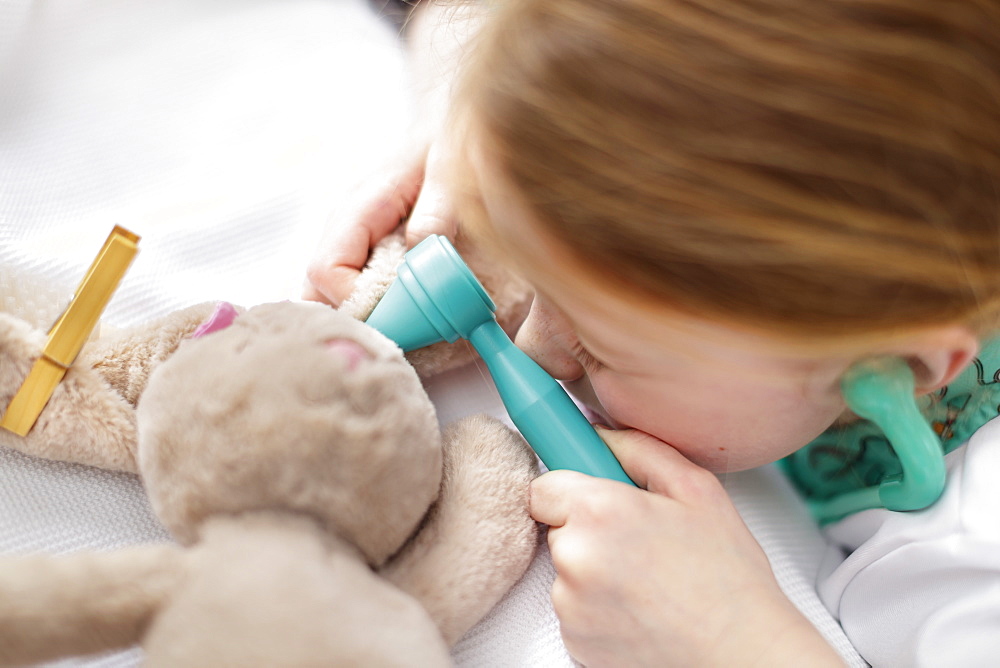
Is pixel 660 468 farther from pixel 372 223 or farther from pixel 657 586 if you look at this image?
pixel 372 223

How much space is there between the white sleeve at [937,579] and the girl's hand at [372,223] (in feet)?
1.44

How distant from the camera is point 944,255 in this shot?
14.0 inches

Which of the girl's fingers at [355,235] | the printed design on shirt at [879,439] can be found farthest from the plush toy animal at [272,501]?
the printed design on shirt at [879,439]

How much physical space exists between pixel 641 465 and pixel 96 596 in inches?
13.1

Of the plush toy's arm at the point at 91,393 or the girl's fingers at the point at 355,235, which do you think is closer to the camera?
the plush toy's arm at the point at 91,393

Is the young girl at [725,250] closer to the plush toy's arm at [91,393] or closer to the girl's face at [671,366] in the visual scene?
the girl's face at [671,366]

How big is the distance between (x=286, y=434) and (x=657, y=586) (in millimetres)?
247

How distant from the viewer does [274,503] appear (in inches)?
14.2

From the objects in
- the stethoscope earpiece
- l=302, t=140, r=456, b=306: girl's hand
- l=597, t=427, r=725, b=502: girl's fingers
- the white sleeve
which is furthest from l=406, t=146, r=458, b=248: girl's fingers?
the white sleeve

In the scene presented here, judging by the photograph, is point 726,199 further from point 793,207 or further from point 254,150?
point 254,150

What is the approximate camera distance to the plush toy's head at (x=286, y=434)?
36cm

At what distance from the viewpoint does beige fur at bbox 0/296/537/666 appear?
0.31 metres

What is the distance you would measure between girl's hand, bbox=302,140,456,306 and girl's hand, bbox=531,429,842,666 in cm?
23

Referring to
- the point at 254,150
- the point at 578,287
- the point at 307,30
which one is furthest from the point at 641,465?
the point at 307,30
